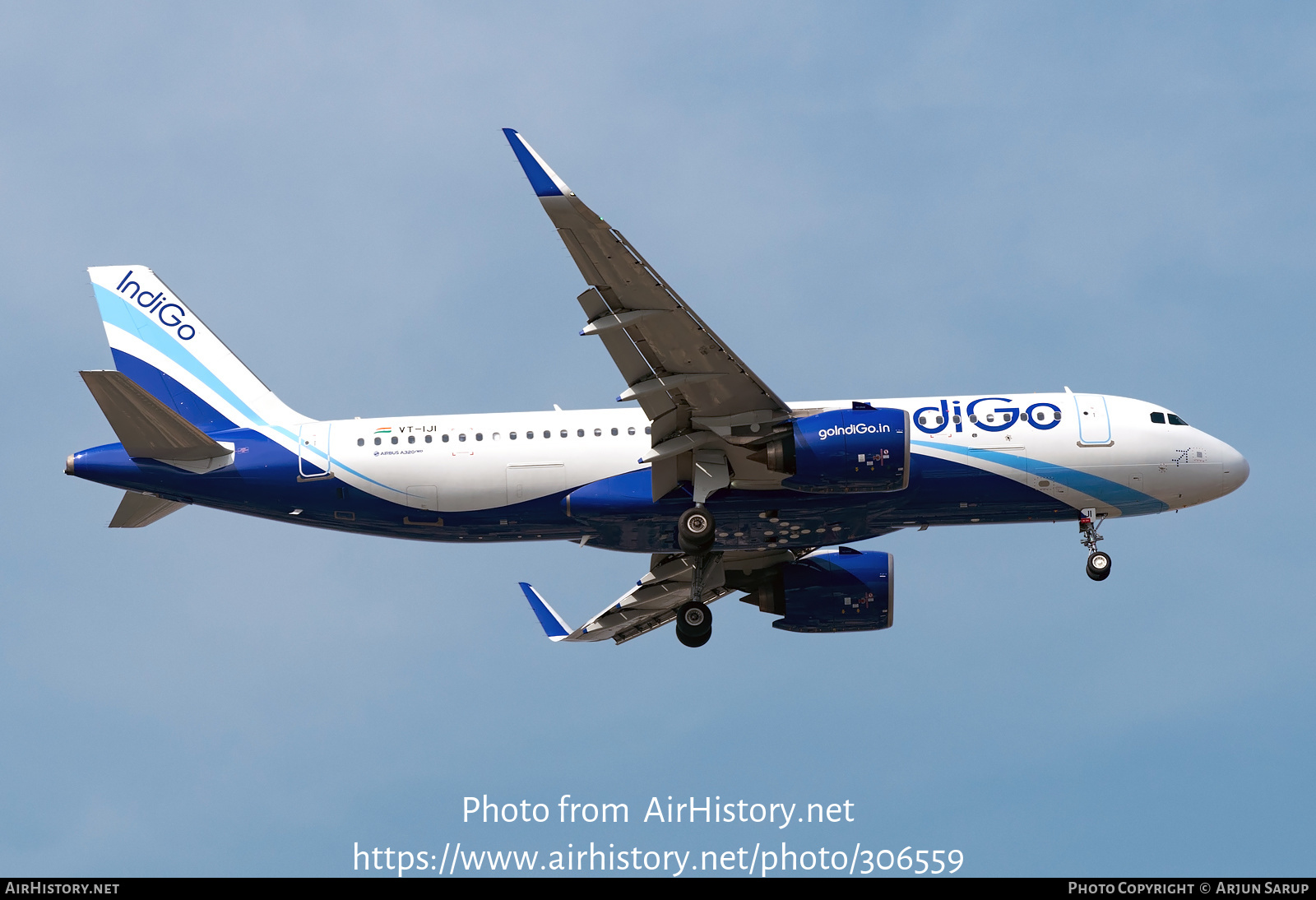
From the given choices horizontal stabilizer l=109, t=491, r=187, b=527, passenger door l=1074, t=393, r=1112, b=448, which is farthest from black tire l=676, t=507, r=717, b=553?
horizontal stabilizer l=109, t=491, r=187, b=527

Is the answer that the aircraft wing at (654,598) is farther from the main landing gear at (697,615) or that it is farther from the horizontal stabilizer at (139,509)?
the horizontal stabilizer at (139,509)

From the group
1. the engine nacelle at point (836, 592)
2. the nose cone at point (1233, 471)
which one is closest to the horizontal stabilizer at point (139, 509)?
the engine nacelle at point (836, 592)

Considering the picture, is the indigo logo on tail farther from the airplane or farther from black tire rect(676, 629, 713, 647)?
black tire rect(676, 629, 713, 647)

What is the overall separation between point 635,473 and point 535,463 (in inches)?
99.6

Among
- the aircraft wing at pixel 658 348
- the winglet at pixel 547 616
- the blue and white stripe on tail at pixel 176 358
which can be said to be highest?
the blue and white stripe on tail at pixel 176 358

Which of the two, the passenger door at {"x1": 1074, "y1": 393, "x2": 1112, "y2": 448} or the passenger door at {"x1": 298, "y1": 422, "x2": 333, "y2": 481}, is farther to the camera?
the passenger door at {"x1": 1074, "y1": 393, "x2": 1112, "y2": 448}

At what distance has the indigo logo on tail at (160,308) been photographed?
40.5m

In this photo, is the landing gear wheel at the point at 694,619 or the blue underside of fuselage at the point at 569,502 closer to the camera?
the blue underside of fuselage at the point at 569,502

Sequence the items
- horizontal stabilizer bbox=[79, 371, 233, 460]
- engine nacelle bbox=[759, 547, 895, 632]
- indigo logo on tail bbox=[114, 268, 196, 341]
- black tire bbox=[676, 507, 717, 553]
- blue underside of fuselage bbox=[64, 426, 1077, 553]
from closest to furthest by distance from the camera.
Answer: horizontal stabilizer bbox=[79, 371, 233, 460], black tire bbox=[676, 507, 717, 553], blue underside of fuselage bbox=[64, 426, 1077, 553], indigo logo on tail bbox=[114, 268, 196, 341], engine nacelle bbox=[759, 547, 895, 632]

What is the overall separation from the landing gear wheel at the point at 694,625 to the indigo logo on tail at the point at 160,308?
1551 cm

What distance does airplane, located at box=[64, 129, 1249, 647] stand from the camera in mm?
35344

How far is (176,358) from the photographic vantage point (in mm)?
39969

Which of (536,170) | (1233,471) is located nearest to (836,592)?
(1233,471)

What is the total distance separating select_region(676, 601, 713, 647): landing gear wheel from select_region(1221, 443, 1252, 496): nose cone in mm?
13957
